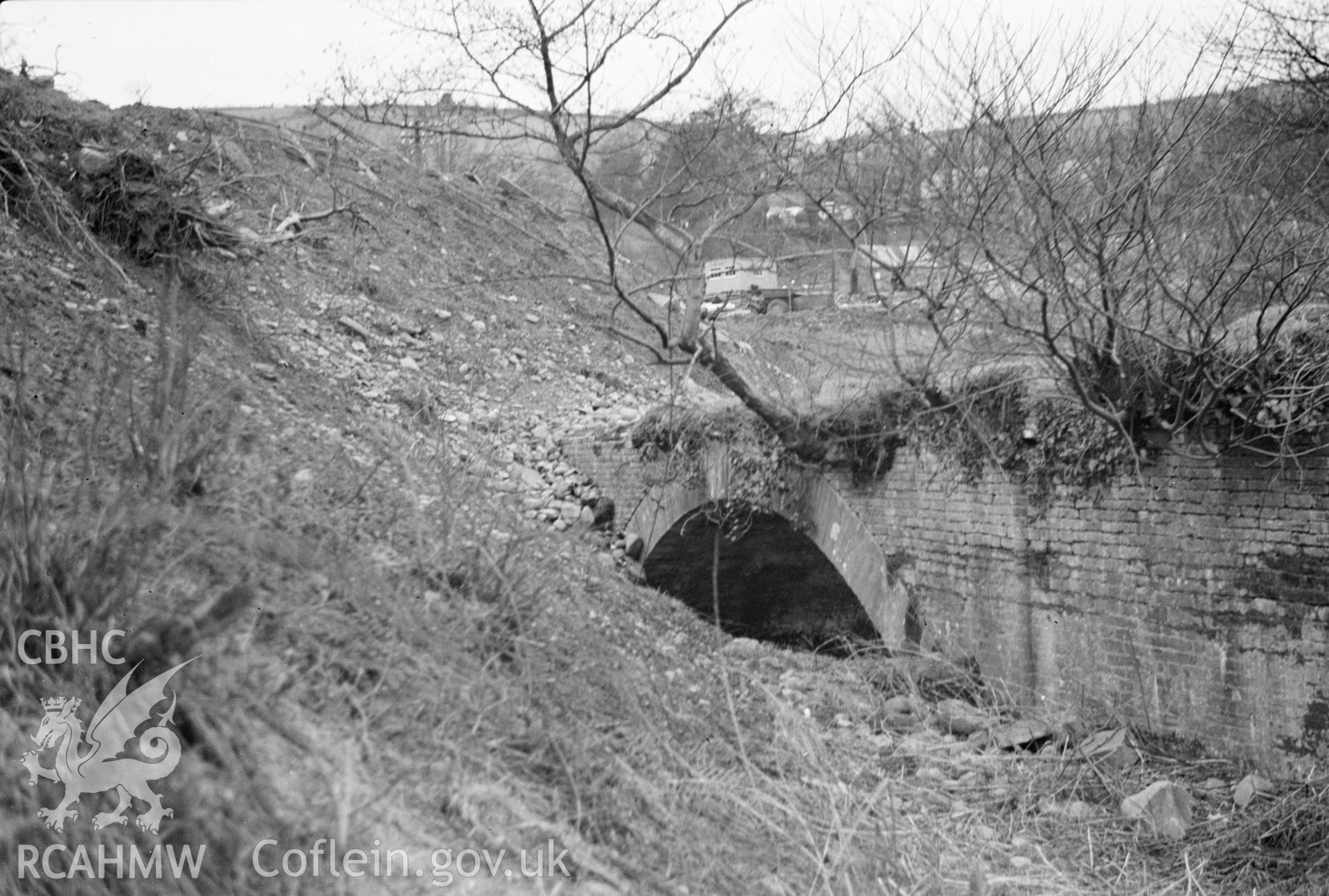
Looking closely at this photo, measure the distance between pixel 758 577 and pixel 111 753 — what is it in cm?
798

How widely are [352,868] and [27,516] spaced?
122cm

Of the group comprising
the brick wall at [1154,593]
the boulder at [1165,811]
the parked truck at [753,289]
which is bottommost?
the boulder at [1165,811]

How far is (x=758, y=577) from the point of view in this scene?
Answer: 32.9 feet

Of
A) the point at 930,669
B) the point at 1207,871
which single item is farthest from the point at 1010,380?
the point at 1207,871

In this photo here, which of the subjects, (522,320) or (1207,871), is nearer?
(1207,871)

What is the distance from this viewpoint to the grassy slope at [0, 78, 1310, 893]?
98.6 inches

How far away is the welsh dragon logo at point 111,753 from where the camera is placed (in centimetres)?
231

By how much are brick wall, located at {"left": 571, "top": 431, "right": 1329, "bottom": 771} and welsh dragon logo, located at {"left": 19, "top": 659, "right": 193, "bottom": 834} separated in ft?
15.7

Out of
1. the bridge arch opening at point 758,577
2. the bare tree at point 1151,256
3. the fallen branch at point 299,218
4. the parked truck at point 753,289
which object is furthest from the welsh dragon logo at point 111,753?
the fallen branch at point 299,218

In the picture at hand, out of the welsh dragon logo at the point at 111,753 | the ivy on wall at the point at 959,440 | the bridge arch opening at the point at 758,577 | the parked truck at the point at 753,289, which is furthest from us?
the bridge arch opening at the point at 758,577

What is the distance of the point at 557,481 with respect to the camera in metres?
10.6

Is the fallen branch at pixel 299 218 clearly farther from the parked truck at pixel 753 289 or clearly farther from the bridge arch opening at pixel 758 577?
the bridge arch opening at pixel 758 577

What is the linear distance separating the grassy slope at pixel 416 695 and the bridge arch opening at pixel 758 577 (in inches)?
76.0

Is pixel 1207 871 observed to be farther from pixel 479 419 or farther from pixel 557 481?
pixel 479 419
